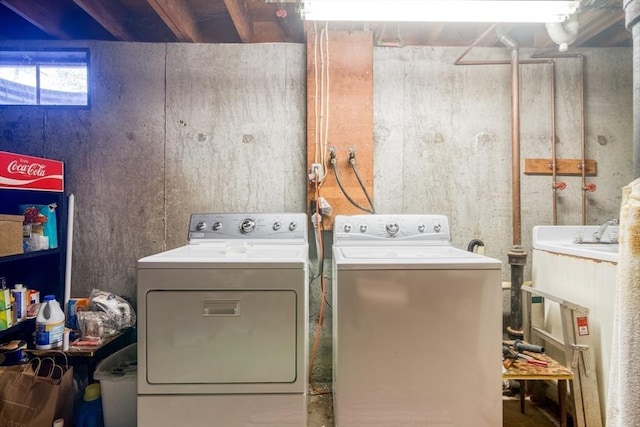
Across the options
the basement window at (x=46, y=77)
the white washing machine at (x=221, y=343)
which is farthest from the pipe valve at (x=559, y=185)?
the basement window at (x=46, y=77)

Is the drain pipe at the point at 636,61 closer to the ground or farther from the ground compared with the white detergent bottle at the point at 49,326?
farther from the ground

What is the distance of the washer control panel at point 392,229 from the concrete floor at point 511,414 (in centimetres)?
105

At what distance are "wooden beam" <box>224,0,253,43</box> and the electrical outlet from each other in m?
1.06

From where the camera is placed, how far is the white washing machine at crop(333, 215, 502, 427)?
1.49 m

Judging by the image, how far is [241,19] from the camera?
241 cm

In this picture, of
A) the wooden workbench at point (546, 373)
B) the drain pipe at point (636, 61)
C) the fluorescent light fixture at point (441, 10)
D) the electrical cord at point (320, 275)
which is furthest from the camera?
the electrical cord at point (320, 275)

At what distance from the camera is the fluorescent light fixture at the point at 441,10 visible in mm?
1845

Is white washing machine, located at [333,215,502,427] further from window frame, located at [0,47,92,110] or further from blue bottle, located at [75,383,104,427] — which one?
window frame, located at [0,47,92,110]

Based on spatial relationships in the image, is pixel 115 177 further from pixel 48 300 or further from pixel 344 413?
pixel 344 413

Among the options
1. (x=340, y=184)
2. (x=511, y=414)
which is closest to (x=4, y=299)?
(x=340, y=184)

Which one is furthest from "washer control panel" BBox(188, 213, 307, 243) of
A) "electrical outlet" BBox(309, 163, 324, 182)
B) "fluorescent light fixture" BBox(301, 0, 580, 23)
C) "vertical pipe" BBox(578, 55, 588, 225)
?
"vertical pipe" BBox(578, 55, 588, 225)

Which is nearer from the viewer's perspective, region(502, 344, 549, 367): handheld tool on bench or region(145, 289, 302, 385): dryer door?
region(145, 289, 302, 385): dryer door

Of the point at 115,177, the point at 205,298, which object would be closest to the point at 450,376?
the point at 205,298

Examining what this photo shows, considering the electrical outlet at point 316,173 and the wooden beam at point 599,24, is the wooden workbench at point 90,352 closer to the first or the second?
the electrical outlet at point 316,173
